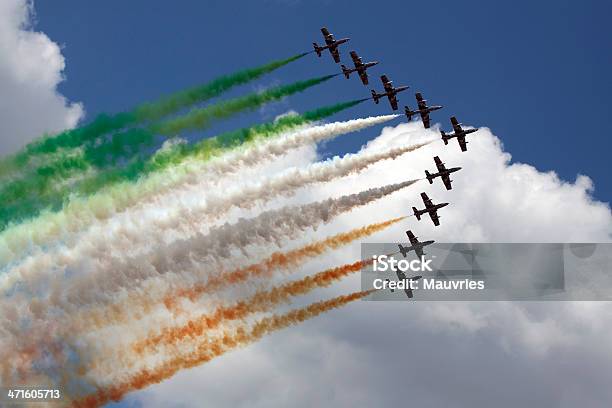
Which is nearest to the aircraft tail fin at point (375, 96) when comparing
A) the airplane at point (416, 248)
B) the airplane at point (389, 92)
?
the airplane at point (389, 92)

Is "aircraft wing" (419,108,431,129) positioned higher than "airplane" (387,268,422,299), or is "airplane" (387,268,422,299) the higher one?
"aircraft wing" (419,108,431,129)

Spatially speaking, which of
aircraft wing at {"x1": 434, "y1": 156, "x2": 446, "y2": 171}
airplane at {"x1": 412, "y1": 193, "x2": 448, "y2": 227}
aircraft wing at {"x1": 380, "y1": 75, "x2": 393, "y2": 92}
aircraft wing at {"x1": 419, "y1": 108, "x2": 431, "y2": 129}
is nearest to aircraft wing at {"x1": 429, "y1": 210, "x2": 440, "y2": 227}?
airplane at {"x1": 412, "y1": 193, "x2": 448, "y2": 227}

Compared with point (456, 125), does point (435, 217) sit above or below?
below

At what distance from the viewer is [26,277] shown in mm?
102812

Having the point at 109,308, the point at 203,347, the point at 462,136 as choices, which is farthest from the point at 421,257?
the point at 109,308

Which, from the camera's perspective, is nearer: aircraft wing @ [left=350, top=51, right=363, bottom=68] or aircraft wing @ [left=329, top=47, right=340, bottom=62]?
aircraft wing @ [left=329, top=47, right=340, bottom=62]

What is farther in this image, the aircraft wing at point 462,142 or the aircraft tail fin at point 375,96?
the aircraft wing at point 462,142

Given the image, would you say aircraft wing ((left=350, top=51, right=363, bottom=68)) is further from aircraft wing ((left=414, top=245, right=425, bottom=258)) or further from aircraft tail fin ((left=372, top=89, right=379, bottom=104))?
aircraft wing ((left=414, top=245, right=425, bottom=258))

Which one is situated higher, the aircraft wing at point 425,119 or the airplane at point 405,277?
the aircraft wing at point 425,119

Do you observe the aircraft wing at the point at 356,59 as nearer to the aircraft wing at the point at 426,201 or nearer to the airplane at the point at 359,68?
the airplane at the point at 359,68

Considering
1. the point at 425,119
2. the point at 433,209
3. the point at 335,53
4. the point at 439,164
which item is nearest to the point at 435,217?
the point at 433,209

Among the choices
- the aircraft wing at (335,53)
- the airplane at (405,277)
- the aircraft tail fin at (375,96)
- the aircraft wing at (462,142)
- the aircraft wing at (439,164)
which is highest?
the aircraft wing at (335,53)

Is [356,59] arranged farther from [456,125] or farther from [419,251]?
[419,251]

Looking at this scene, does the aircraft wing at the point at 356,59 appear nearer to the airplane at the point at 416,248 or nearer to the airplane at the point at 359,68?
the airplane at the point at 359,68
